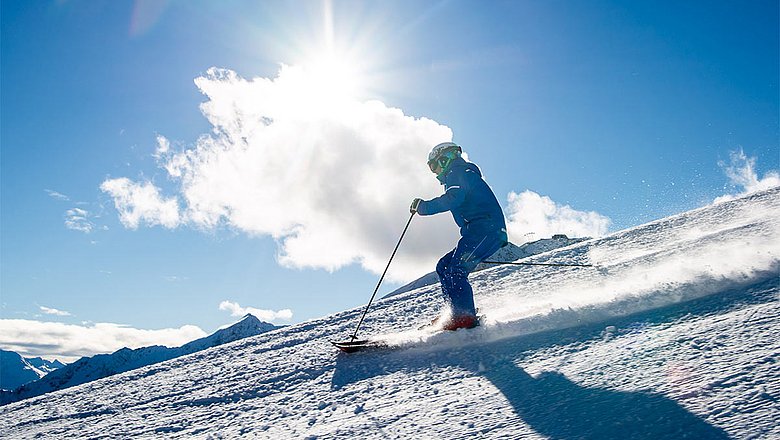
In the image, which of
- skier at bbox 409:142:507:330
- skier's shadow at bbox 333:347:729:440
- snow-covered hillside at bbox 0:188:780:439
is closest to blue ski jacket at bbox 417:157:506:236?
skier at bbox 409:142:507:330

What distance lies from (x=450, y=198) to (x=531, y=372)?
8.60 feet

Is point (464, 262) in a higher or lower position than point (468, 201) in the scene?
lower

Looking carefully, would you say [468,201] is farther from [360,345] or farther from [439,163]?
[360,345]

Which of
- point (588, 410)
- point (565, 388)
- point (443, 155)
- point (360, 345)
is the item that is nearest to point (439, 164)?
point (443, 155)

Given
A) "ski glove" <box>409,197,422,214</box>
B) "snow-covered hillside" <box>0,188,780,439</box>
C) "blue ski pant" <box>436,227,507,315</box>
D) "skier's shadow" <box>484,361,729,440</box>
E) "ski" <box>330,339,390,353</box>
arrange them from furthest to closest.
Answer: "ski glove" <box>409,197,422,214</box>
"blue ski pant" <box>436,227,507,315</box>
"ski" <box>330,339,390,353</box>
"snow-covered hillside" <box>0,188,780,439</box>
"skier's shadow" <box>484,361,729,440</box>

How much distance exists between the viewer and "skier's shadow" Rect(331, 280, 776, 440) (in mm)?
2617

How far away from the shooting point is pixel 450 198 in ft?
19.7

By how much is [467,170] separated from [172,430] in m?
4.35

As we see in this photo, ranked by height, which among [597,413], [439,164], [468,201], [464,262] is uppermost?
[439,164]

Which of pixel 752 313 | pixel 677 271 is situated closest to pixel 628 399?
pixel 752 313

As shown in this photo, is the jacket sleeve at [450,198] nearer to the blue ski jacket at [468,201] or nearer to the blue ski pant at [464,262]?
the blue ski jacket at [468,201]

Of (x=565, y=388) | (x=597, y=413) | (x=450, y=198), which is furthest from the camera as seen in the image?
(x=450, y=198)

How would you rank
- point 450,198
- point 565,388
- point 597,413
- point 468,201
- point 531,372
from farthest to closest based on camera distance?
point 468,201 < point 450,198 < point 531,372 < point 565,388 < point 597,413

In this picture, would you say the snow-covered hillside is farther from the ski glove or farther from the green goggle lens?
the green goggle lens
